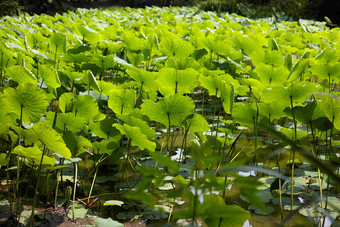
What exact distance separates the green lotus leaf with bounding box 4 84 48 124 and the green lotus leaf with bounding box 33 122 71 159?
0.60 ft

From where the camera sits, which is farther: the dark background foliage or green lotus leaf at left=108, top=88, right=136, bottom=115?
the dark background foliage

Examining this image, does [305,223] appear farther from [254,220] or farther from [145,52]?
[145,52]

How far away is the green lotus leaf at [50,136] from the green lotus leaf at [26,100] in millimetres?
184

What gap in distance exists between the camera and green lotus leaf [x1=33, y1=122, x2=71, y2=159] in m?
0.73

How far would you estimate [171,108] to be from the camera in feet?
3.43

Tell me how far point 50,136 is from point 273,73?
0.93m

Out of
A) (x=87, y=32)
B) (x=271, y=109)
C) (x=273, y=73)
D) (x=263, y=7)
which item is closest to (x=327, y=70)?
(x=273, y=73)

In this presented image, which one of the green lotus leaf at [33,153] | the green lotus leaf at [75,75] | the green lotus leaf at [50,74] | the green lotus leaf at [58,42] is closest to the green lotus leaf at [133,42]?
the green lotus leaf at [58,42]

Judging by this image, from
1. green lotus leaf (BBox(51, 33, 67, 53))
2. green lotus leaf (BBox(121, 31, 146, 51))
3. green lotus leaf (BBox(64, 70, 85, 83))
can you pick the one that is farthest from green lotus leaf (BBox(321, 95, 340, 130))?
green lotus leaf (BBox(121, 31, 146, 51))

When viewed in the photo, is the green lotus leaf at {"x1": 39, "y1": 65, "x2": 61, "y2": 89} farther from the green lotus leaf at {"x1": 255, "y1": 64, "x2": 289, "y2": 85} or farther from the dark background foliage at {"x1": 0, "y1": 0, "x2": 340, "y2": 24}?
the dark background foliage at {"x1": 0, "y1": 0, "x2": 340, "y2": 24}

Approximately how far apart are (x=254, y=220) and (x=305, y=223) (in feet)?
0.45

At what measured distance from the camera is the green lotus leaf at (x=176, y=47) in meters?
1.69

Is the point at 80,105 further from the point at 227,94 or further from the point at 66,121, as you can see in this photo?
the point at 227,94

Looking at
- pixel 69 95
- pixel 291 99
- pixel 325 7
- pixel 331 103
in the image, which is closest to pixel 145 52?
pixel 69 95
